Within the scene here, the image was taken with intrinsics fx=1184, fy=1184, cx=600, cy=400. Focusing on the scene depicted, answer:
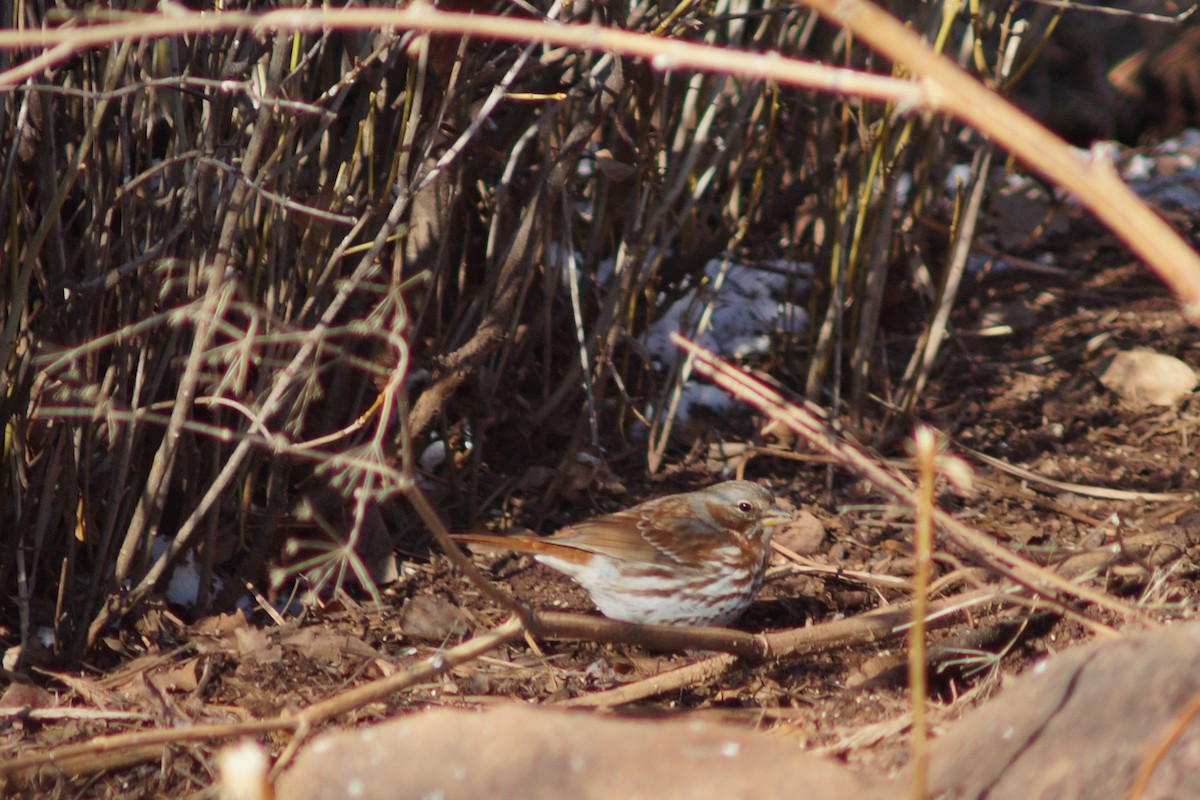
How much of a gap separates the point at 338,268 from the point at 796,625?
1.77 m

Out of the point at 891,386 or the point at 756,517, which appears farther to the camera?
the point at 891,386

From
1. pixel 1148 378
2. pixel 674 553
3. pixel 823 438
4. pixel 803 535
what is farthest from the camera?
pixel 1148 378

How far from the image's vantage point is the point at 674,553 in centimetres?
389

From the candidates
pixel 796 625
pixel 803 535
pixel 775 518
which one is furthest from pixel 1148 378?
pixel 796 625

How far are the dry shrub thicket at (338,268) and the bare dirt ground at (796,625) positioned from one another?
23cm

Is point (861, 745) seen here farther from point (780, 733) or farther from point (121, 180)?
Answer: point (121, 180)

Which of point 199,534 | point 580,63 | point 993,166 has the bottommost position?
point 199,534

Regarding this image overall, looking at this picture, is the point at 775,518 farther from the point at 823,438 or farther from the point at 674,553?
the point at 823,438

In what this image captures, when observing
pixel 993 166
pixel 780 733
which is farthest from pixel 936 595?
pixel 993 166

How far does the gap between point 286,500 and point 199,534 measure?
25cm

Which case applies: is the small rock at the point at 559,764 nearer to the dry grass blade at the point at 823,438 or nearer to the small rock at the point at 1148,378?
the dry grass blade at the point at 823,438

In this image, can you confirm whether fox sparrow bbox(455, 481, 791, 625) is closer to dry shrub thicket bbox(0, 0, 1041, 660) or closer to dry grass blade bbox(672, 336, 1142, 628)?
dry shrub thicket bbox(0, 0, 1041, 660)

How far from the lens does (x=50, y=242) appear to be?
2814 millimetres

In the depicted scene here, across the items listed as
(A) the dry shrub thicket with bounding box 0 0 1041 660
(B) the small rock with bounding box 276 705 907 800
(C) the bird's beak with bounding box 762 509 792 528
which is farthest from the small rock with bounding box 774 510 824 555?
(B) the small rock with bounding box 276 705 907 800
